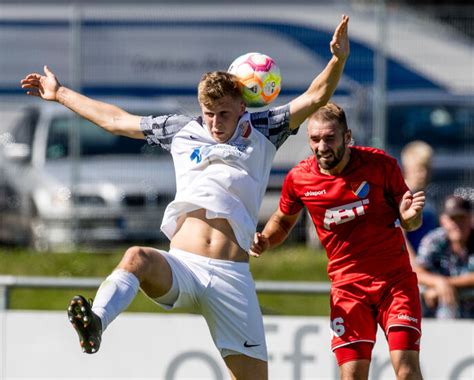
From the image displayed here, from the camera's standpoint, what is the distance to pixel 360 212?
731cm

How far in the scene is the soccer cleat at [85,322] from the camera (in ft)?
19.5

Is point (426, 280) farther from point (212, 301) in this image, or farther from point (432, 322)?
point (212, 301)

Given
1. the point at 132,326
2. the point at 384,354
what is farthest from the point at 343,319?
the point at 132,326

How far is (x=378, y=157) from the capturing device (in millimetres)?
7402

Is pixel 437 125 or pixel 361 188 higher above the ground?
pixel 437 125

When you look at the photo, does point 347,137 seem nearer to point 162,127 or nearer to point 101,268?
point 162,127

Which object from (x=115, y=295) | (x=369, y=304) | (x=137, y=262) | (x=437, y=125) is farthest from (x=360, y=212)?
(x=437, y=125)

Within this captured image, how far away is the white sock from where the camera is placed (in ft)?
20.2

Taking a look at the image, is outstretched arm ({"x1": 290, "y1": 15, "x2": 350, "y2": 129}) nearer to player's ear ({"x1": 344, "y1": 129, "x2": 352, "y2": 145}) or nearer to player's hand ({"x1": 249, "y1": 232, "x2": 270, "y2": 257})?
player's ear ({"x1": 344, "y1": 129, "x2": 352, "y2": 145})

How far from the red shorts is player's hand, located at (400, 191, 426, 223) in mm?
476

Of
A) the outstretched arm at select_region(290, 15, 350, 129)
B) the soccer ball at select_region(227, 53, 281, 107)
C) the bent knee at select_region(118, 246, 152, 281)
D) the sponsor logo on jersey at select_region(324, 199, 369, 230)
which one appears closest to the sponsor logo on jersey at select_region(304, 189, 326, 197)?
the sponsor logo on jersey at select_region(324, 199, 369, 230)

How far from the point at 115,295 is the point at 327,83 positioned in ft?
5.34

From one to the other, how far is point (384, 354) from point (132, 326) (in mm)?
1738

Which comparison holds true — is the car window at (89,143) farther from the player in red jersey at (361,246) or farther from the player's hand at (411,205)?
the player's hand at (411,205)
